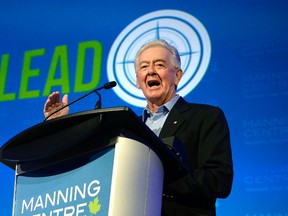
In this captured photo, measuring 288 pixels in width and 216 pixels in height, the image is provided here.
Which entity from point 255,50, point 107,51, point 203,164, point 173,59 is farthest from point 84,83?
point 203,164

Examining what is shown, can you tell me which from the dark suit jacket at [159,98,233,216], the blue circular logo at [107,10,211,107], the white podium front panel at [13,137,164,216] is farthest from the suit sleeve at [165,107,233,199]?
the blue circular logo at [107,10,211,107]

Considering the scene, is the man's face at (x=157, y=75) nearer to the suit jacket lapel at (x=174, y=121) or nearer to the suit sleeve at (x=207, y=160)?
the suit jacket lapel at (x=174, y=121)

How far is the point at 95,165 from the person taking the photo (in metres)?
1.19

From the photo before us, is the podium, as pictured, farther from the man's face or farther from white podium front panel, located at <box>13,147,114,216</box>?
the man's face

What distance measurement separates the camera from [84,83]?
322 cm

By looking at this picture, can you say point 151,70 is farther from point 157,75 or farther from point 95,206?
point 95,206

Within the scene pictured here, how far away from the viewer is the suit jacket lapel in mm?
1726

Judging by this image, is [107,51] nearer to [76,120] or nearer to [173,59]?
[173,59]

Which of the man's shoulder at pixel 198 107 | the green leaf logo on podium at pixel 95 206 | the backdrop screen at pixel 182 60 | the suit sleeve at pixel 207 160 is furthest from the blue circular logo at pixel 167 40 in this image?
the green leaf logo on podium at pixel 95 206

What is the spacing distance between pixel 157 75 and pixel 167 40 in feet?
3.53

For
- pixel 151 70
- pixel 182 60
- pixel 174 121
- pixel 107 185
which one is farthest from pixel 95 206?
pixel 182 60

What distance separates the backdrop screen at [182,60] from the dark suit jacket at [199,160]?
2.79ft

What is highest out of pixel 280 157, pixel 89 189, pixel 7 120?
pixel 7 120

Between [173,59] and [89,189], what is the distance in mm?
979
